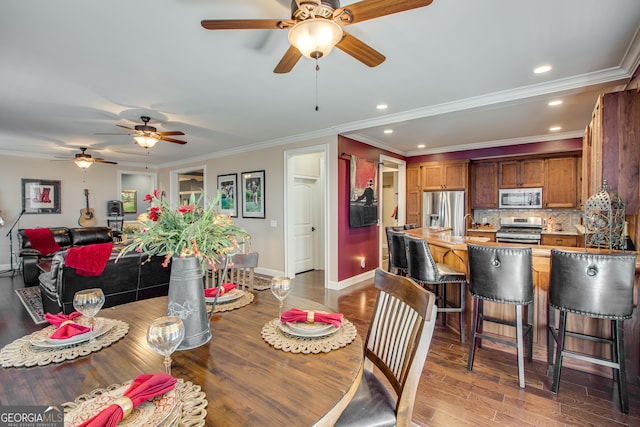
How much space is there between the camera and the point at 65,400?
869 mm

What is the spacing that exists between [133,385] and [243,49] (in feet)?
7.95

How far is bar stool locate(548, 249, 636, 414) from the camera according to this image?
1.95 metres

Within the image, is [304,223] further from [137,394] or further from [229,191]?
[137,394]

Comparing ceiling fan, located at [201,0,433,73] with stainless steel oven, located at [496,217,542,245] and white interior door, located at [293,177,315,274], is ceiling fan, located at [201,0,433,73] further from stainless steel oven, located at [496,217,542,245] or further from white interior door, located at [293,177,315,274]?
stainless steel oven, located at [496,217,542,245]

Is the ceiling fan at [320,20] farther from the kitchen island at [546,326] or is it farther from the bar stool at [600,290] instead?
the kitchen island at [546,326]

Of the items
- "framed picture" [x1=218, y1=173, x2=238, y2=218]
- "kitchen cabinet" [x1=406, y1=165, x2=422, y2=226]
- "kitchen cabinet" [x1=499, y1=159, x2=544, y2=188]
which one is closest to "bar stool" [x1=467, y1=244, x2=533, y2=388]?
"kitchen cabinet" [x1=499, y1=159, x2=544, y2=188]

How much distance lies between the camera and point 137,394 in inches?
30.9

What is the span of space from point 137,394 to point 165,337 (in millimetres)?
184

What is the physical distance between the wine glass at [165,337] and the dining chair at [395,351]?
27.2 inches

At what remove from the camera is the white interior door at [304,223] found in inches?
244

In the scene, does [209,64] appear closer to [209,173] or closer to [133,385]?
[133,385]

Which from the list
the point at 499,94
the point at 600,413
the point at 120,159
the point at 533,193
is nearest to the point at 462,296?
the point at 600,413

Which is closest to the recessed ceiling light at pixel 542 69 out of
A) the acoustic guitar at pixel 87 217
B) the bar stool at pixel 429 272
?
the bar stool at pixel 429 272

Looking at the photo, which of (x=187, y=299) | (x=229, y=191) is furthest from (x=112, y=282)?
(x=229, y=191)
